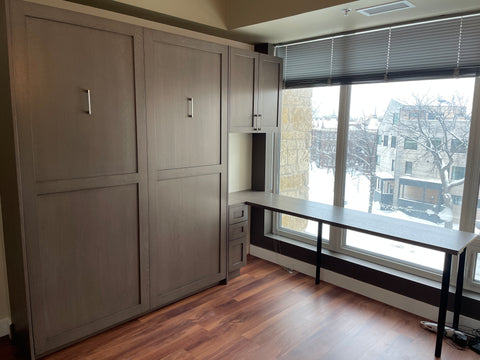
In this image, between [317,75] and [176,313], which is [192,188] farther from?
[317,75]

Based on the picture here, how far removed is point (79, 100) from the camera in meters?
2.15

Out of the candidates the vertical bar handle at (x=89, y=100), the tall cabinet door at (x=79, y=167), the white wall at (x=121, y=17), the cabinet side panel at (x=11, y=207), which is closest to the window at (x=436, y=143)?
the white wall at (x=121, y=17)

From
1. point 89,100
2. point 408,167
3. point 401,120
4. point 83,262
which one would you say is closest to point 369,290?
point 408,167

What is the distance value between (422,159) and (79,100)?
251 cm

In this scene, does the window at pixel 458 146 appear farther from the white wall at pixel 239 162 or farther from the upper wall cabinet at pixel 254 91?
the white wall at pixel 239 162

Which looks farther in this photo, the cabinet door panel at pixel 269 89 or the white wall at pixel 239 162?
the white wall at pixel 239 162

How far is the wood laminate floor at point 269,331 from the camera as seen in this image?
2352 millimetres

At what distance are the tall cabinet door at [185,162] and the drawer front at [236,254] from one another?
0.16 m

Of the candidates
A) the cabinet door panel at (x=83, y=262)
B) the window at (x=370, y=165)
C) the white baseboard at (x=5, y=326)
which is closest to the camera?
the cabinet door panel at (x=83, y=262)

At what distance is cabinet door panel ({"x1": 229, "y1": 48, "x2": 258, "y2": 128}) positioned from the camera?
307 centimetres

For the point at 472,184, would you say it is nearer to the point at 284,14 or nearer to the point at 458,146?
the point at 458,146

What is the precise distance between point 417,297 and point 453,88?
5.31 feet

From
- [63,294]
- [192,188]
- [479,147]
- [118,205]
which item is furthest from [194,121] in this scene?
[479,147]

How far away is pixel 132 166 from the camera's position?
2461mm
